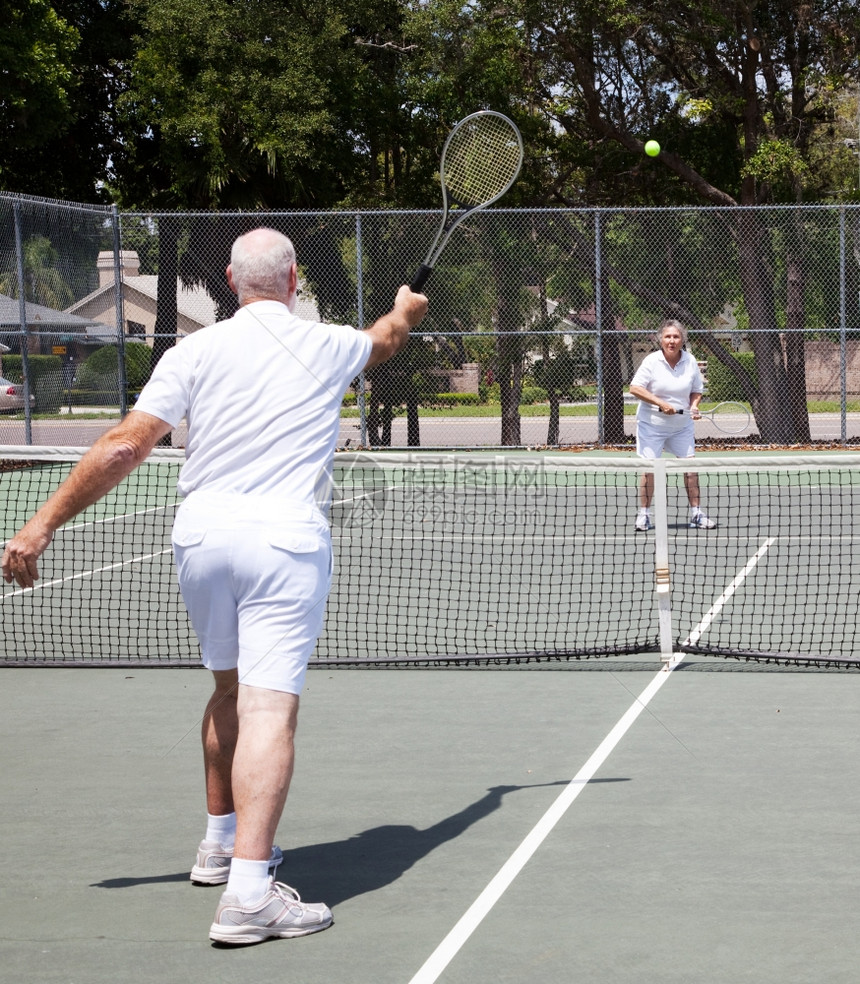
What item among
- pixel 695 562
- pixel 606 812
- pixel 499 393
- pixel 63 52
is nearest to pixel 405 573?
pixel 695 562

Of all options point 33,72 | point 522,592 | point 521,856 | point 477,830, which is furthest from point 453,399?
point 521,856

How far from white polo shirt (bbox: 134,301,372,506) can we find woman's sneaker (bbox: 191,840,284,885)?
3.25ft

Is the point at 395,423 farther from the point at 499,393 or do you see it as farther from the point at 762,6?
the point at 762,6

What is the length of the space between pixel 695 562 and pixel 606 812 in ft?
16.6

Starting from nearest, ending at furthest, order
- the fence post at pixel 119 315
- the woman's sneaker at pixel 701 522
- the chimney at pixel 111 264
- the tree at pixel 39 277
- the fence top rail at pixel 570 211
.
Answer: the woman's sneaker at pixel 701 522, the tree at pixel 39 277, the fence top rail at pixel 570 211, the fence post at pixel 119 315, the chimney at pixel 111 264

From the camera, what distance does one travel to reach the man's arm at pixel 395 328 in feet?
11.0

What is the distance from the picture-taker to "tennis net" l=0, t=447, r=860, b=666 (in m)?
6.20

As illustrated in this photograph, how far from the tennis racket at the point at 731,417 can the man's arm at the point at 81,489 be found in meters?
14.1

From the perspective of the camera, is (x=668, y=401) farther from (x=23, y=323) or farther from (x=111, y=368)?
(x=111, y=368)

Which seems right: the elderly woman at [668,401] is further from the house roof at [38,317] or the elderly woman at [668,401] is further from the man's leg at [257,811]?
the house roof at [38,317]

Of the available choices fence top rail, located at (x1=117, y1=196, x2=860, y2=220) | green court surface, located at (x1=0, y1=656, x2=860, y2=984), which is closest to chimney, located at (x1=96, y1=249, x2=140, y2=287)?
fence top rail, located at (x1=117, y1=196, x2=860, y2=220)

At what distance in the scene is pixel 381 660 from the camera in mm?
6012

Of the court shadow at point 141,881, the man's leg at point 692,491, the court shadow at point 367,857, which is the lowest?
the court shadow at point 367,857

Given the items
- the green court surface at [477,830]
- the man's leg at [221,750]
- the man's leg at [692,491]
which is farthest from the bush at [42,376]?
the man's leg at [221,750]
